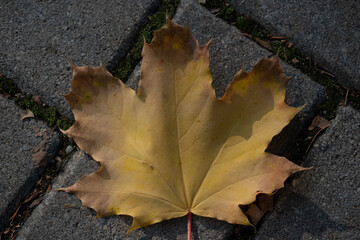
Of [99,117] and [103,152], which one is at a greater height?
[99,117]

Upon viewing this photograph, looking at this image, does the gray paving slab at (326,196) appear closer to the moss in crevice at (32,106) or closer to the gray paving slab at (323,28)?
the gray paving slab at (323,28)

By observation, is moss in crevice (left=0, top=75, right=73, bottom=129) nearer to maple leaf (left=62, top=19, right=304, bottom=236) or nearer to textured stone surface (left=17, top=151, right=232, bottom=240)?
textured stone surface (left=17, top=151, right=232, bottom=240)

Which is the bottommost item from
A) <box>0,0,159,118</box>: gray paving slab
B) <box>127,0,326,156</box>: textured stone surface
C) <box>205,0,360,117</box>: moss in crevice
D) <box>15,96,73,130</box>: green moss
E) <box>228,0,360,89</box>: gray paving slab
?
<box>15,96,73,130</box>: green moss

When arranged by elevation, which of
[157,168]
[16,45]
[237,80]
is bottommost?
[16,45]

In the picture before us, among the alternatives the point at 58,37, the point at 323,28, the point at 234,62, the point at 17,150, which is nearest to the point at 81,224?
the point at 17,150

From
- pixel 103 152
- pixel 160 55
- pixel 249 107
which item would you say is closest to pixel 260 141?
pixel 249 107

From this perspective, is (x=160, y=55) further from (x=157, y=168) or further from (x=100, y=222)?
(x=100, y=222)

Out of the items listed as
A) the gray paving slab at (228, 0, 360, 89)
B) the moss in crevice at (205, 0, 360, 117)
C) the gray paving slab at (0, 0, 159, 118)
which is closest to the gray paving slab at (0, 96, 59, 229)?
the gray paving slab at (0, 0, 159, 118)

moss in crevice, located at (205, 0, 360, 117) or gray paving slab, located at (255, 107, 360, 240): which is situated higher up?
moss in crevice, located at (205, 0, 360, 117)

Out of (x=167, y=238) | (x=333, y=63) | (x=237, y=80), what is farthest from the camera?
(x=333, y=63)

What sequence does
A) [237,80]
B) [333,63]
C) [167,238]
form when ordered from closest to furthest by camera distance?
1. [237,80]
2. [167,238]
3. [333,63]
